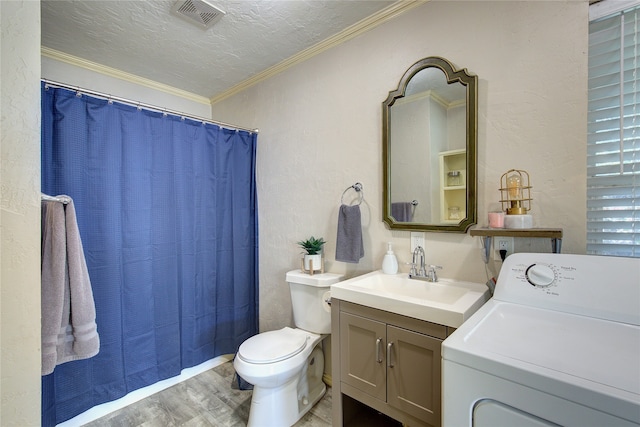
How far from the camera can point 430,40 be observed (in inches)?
59.5

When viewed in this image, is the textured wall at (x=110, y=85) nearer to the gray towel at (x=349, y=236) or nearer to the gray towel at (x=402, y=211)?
the gray towel at (x=349, y=236)

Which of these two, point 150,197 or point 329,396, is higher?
point 150,197

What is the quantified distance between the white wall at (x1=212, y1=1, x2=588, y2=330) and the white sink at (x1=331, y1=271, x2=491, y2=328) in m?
0.12

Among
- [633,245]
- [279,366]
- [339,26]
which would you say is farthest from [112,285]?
[633,245]

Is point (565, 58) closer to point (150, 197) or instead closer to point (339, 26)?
point (339, 26)

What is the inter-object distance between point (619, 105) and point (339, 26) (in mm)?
1495

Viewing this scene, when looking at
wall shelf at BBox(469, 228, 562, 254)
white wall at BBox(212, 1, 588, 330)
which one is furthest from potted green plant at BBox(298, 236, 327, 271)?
wall shelf at BBox(469, 228, 562, 254)

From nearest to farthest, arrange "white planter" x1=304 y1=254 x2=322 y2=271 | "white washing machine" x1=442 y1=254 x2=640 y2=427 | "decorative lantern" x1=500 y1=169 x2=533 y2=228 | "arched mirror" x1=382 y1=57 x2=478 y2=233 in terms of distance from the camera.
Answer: "white washing machine" x1=442 y1=254 x2=640 y2=427 < "decorative lantern" x1=500 y1=169 x2=533 y2=228 < "arched mirror" x1=382 y1=57 x2=478 y2=233 < "white planter" x1=304 y1=254 x2=322 y2=271

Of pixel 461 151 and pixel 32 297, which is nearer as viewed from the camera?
pixel 32 297

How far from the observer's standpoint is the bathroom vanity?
1.08 metres

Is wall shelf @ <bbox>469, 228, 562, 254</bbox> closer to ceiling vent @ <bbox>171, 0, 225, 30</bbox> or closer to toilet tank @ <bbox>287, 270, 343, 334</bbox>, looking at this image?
toilet tank @ <bbox>287, 270, 343, 334</bbox>

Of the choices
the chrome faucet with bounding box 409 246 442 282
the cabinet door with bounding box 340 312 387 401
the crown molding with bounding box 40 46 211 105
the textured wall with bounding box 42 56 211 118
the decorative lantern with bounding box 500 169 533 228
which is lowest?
the cabinet door with bounding box 340 312 387 401

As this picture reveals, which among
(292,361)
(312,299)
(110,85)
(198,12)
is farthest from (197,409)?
(110,85)

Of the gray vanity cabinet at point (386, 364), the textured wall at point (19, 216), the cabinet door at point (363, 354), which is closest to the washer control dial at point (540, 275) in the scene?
the gray vanity cabinet at point (386, 364)
